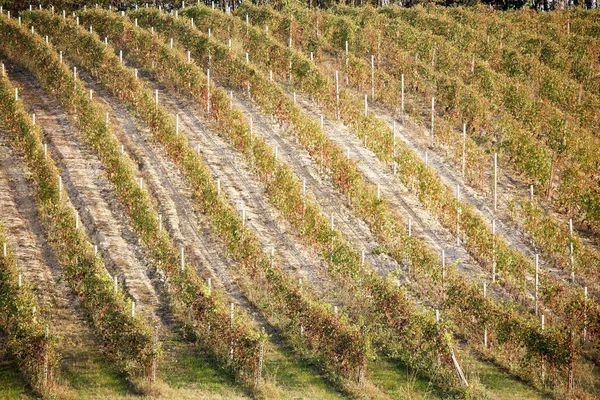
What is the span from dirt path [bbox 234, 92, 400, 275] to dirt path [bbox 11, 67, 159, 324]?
21.1 feet

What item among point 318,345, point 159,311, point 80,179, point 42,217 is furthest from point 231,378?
point 80,179

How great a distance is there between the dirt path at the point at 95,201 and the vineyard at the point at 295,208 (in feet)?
0.31

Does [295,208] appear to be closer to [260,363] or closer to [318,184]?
[318,184]

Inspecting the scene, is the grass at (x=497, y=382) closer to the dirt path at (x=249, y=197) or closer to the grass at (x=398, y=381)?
the grass at (x=398, y=381)

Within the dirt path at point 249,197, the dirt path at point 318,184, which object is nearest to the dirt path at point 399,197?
the dirt path at point 318,184

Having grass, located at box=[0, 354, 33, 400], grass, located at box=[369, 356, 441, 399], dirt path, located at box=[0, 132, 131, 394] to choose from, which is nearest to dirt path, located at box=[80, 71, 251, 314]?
dirt path, located at box=[0, 132, 131, 394]

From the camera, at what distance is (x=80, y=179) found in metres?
31.6

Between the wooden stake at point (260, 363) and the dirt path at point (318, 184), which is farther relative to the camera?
the dirt path at point (318, 184)

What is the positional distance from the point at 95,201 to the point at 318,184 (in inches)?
299

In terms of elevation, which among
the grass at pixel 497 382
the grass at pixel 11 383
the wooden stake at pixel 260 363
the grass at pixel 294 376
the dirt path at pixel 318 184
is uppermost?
the dirt path at pixel 318 184

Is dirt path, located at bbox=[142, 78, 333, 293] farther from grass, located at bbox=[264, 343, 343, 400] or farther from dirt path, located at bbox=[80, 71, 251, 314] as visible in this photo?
grass, located at bbox=[264, 343, 343, 400]

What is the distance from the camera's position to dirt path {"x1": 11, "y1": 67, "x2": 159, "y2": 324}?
1003 inches

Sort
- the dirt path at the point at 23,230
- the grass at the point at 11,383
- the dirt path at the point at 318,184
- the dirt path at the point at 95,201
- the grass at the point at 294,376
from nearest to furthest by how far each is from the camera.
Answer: the grass at the point at 11,383, the grass at the point at 294,376, the dirt path at the point at 23,230, the dirt path at the point at 95,201, the dirt path at the point at 318,184

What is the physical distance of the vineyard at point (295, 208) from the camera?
21.0 metres
